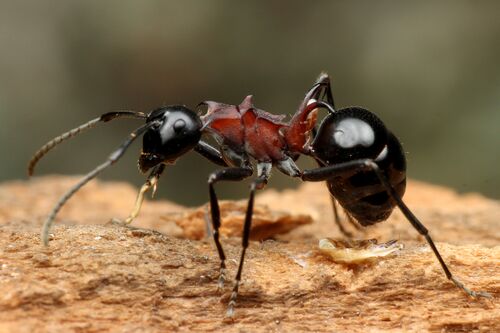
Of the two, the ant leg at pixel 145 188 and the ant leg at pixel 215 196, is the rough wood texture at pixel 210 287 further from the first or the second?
the ant leg at pixel 145 188

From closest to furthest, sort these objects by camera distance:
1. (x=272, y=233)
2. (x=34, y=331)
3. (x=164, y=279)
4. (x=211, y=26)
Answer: (x=34, y=331), (x=164, y=279), (x=272, y=233), (x=211, y=26)

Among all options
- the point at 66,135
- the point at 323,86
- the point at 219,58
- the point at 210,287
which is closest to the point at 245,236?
the point at 210,287

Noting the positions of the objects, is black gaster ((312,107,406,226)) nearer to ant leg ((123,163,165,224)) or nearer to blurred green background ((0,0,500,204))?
ant leg ((123,163,165,224))

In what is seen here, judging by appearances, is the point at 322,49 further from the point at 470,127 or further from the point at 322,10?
the point at 470,127

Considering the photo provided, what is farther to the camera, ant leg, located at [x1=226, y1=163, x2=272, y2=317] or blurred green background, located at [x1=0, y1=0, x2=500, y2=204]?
blurred green background, located at [x1=0, y1=0, x2=500, y2=204]

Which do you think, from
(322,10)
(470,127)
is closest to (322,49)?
(322,10)

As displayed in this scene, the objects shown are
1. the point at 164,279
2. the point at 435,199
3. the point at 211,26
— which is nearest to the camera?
the point at 164,279

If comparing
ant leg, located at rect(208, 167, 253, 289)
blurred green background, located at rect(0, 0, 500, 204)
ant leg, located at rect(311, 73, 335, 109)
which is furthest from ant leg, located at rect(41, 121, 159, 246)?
blurred green background, located at rect(0, 0, 500, 204)
